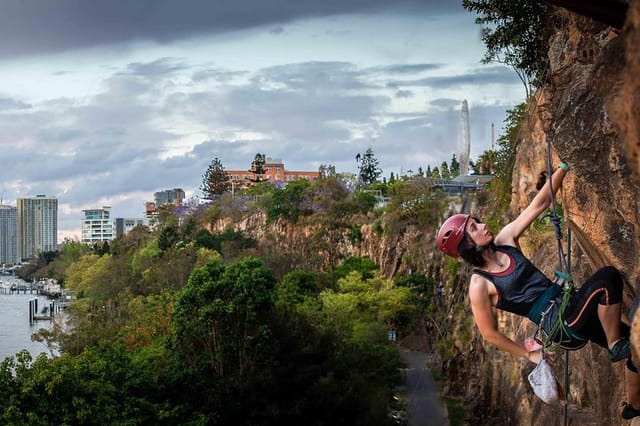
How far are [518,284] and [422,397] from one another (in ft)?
109

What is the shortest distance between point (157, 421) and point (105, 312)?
32.5m

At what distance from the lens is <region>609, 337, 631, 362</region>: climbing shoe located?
6.11 metres

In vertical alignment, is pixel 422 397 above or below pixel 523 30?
below

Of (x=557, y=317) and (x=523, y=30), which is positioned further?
(x=523, y=30)

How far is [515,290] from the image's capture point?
21.6 ft

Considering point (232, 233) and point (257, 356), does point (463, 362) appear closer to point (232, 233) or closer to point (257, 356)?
point (257, 356)

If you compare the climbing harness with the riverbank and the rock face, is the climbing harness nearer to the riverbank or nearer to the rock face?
the rock face

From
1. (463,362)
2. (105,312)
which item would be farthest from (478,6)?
(105,312)

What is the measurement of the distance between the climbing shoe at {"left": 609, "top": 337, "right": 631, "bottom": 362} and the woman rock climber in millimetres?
27

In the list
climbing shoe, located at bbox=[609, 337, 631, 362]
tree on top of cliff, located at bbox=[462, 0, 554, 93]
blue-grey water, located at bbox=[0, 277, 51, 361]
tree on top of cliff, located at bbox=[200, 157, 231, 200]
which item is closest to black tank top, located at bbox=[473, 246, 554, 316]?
climbing shoe, located at bbox=[609, 337, 631, 362]

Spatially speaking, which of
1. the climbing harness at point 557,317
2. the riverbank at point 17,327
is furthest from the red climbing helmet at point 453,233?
the riverbank at point 17,327

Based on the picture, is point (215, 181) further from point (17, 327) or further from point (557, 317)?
point (557, 317)

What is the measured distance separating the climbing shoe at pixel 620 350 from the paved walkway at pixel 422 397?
94.0 feet

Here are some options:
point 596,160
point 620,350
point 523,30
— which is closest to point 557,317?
point 620,350
